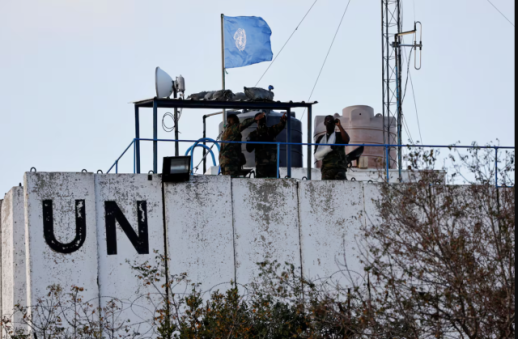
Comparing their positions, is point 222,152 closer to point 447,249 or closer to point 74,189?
point 74,189

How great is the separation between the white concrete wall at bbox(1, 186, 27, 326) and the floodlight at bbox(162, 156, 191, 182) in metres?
2.65

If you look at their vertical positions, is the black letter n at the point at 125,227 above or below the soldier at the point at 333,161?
below

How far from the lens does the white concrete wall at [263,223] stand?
14.6 metres

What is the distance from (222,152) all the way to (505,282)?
6115 millimetres

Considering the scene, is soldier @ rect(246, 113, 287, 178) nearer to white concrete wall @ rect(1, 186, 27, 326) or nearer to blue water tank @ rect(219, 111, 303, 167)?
blue water tank @ rect(219, 111, 303, 167)

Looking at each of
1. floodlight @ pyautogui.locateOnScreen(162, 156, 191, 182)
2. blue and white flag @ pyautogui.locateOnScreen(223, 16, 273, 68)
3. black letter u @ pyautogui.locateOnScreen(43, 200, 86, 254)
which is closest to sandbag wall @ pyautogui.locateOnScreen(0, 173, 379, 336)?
black letter u @ pyautogui.locateOnScreen(43, 200, 86, 254)

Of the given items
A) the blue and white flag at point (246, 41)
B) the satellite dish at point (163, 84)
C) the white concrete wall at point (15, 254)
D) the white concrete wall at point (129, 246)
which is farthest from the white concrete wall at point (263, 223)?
the blue and white flag at point (246, 41)

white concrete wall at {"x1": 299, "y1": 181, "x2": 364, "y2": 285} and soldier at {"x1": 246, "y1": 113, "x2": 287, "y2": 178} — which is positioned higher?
soldier at {"x1": 246, "y1": 113, "x2": 287, "y2": 178}

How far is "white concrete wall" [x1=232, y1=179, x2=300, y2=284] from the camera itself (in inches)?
577

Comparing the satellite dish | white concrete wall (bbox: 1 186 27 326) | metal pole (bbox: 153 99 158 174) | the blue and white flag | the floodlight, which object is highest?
the blue and white flag

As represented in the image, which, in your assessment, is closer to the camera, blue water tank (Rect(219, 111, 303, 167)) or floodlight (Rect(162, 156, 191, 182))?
floodlight (Rect(162, 156, 191, 182))

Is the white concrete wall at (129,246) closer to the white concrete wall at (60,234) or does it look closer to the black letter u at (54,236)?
the white concrete wall at (60,234)

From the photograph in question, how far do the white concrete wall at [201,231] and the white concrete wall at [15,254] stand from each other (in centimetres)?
258

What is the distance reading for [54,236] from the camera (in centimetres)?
1358
